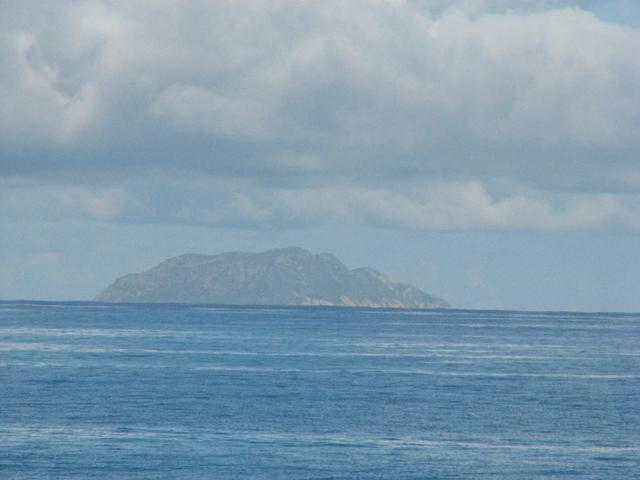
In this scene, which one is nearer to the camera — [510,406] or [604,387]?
[510,406]

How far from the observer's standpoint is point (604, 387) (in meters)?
110

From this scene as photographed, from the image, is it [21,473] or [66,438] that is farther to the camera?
[66,438]

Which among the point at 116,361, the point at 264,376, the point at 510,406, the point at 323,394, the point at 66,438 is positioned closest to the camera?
the point at 66,438

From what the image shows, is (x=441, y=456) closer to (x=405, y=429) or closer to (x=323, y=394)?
(x=405, y=429)

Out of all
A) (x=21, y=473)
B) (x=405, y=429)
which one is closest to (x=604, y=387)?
(x=405, y=429)

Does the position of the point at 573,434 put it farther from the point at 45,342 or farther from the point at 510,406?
the point at 45,342

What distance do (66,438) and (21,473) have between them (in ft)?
35.8

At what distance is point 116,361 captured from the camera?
136250 mm

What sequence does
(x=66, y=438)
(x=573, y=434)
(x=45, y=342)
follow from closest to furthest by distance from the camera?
(x=66, y=438)
(x=573, y=434)
(x=45, y=342)

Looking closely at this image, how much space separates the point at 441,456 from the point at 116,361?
250ft

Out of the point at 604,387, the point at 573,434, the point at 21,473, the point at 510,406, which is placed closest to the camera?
the point at 21,473

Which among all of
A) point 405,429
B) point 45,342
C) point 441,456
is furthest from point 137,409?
point 45,342

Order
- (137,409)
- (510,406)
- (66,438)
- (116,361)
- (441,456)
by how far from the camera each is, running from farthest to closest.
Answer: (116,361), (510,406), (137,409), (66,438), (441,456)

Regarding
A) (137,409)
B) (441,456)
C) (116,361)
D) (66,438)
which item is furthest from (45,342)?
(441,456)
